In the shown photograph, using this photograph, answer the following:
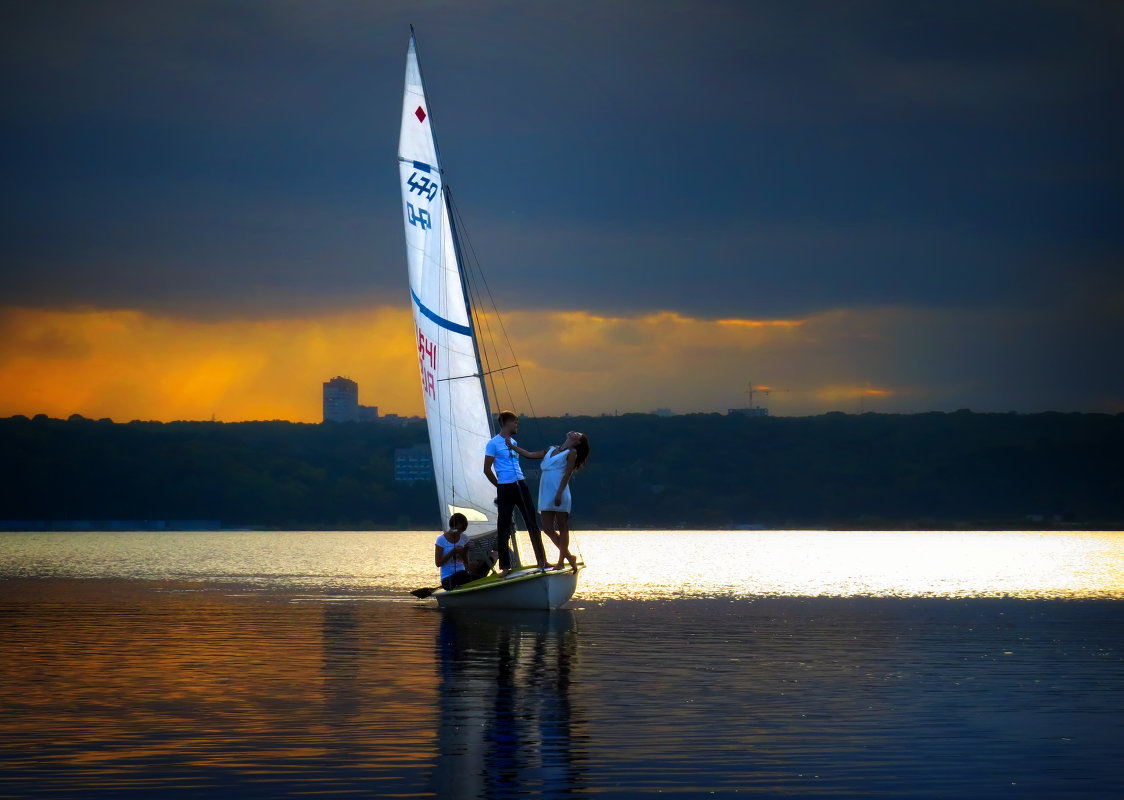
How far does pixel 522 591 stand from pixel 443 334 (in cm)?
583

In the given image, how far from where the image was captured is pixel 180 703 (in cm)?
1509

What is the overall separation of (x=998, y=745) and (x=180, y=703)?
7.69 m

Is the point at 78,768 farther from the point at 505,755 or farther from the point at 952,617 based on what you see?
the point at 952,617

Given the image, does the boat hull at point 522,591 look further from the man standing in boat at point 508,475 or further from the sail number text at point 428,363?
the sail number text at point 428,363

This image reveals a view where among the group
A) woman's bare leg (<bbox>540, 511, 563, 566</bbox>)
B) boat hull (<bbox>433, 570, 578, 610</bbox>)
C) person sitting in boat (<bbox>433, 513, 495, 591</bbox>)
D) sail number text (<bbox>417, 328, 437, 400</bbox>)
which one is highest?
sail number text (<bbox>417, 328, 437, 400</bbox>)

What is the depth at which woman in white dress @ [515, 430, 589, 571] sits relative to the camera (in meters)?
26.8

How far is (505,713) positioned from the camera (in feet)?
47.4

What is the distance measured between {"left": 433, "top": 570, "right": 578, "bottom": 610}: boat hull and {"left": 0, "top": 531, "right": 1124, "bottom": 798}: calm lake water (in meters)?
0.39

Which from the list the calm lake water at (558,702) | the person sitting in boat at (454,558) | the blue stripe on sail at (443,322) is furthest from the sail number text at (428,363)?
the calm lake water at (558,702)

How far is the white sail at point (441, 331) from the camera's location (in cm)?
2966

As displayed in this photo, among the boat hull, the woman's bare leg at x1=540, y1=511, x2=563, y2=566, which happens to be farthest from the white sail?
the woman's bare leg at x1=540, y1=511, x2=563, y2=566

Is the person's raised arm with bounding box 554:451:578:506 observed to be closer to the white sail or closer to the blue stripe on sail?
the white sail

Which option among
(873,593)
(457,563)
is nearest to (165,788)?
(457,563)

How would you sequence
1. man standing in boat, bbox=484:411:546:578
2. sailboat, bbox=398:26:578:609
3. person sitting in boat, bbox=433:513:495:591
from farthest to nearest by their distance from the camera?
sailboat, bbox=398:26:578:609 → person sitting in boat, bbox=433:513:495:591 → man standing in boat, bbox=484:411:546:578
